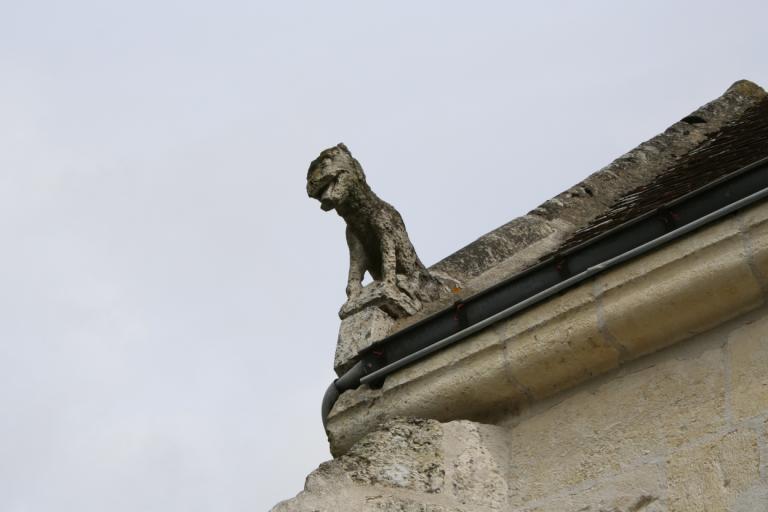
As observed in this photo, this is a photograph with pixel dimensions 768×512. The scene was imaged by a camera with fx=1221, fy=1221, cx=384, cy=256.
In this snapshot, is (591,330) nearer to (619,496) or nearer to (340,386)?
(619,496)

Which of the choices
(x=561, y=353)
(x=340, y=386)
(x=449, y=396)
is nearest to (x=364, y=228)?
(x=340, y=386)

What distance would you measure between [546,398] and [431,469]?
0.46 meters

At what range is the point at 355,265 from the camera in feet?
17.1

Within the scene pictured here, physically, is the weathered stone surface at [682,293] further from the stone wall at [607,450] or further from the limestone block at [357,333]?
the limestone block at [357,333]

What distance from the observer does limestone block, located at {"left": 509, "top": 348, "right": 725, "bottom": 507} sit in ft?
11.4

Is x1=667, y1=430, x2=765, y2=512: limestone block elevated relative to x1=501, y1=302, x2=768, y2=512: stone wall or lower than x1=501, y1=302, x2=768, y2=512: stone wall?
lower

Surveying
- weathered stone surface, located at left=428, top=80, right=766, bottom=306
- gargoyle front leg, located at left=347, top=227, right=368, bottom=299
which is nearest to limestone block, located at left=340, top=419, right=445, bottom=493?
gargoyle front leg, located at left=347, top=227, right=368, bottom=299

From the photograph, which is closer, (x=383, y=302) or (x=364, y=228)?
(x=383, y=302)

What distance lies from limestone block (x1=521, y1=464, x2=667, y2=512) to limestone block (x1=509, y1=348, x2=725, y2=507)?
0.11 ft

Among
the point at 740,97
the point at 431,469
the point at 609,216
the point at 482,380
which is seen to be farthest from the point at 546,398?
the point at 740,97

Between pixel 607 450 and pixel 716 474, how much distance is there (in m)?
0.40

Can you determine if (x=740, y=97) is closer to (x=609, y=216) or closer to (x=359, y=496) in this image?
(x=609, y=216)

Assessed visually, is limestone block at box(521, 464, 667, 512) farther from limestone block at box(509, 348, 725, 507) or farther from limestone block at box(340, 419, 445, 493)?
limestone block at box(340, 419, 445, 493)

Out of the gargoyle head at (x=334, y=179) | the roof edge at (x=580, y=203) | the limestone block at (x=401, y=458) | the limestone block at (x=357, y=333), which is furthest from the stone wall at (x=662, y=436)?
the roof edge at (x=580, y=203)
